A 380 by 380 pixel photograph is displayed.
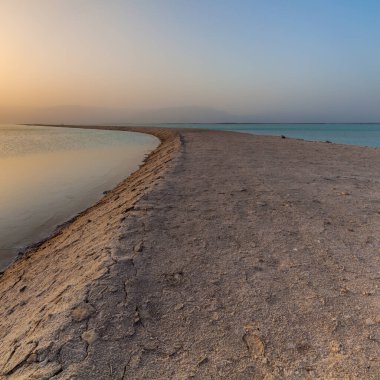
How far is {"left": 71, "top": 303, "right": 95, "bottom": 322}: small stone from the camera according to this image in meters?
3.62

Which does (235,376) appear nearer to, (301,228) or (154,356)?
(154,356)

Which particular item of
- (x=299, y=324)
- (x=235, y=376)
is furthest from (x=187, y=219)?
(x=235, y=376)

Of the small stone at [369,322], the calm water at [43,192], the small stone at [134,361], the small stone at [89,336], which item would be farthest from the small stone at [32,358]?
the calm water at [43,192]

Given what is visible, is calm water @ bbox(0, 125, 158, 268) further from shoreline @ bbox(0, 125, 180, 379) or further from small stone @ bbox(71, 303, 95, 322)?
small stone @ bbox(71, 303, 95, 322)

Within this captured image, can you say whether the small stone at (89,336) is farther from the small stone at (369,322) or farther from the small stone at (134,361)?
the small stone at (369,322)

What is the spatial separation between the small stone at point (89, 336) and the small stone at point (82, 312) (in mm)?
245

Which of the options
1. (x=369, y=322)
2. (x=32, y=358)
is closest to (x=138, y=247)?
(x=32, y=358)

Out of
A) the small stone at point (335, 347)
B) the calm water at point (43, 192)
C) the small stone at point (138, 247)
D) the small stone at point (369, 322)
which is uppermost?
the small stone at point (138, 247)

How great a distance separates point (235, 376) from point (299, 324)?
97 cm

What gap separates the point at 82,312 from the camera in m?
3.70

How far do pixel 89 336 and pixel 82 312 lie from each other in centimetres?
43

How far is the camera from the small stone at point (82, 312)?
3.62m

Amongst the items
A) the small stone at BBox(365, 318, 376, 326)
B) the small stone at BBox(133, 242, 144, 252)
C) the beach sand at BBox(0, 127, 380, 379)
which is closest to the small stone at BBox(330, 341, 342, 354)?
the beach sand at BBox(0, 127, 380, 379)

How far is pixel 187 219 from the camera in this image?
6.68 metres
